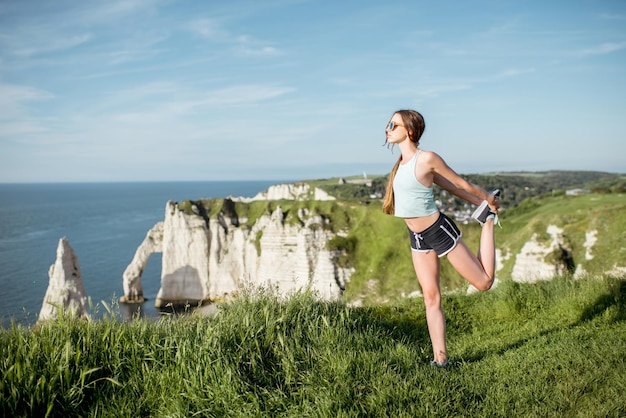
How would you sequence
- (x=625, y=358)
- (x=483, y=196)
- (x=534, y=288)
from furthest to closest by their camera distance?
(x=534, y=288)
(x=483, y=196)
(x=625, y=358)

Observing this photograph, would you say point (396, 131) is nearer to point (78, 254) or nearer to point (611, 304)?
point (611, 304)

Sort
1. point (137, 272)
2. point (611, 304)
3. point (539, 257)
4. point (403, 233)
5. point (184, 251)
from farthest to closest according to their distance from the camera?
point (137, 272) → point (184, 251) → point (403, 233) → point (539, 257) → point (611, 304)

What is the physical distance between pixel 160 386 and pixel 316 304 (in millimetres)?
2760

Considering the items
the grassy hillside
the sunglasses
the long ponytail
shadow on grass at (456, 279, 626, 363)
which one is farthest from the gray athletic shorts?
the grassy hillside

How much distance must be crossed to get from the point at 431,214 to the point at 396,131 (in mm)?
1148

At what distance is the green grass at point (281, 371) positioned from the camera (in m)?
4.08

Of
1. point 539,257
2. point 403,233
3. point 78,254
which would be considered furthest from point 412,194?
point 78,254

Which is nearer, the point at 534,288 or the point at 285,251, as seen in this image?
the point at 534,288

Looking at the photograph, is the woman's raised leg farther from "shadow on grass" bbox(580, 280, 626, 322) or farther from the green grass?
"shadow on grass" bbox(580, 280, 626, 322)

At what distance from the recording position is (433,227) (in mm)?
5426

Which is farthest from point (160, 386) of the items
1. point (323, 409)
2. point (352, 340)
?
point (352, 340)

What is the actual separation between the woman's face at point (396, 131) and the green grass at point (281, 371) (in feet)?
8.12

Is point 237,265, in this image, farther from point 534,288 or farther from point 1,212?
point 1,212

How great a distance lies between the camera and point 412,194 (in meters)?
5.45
